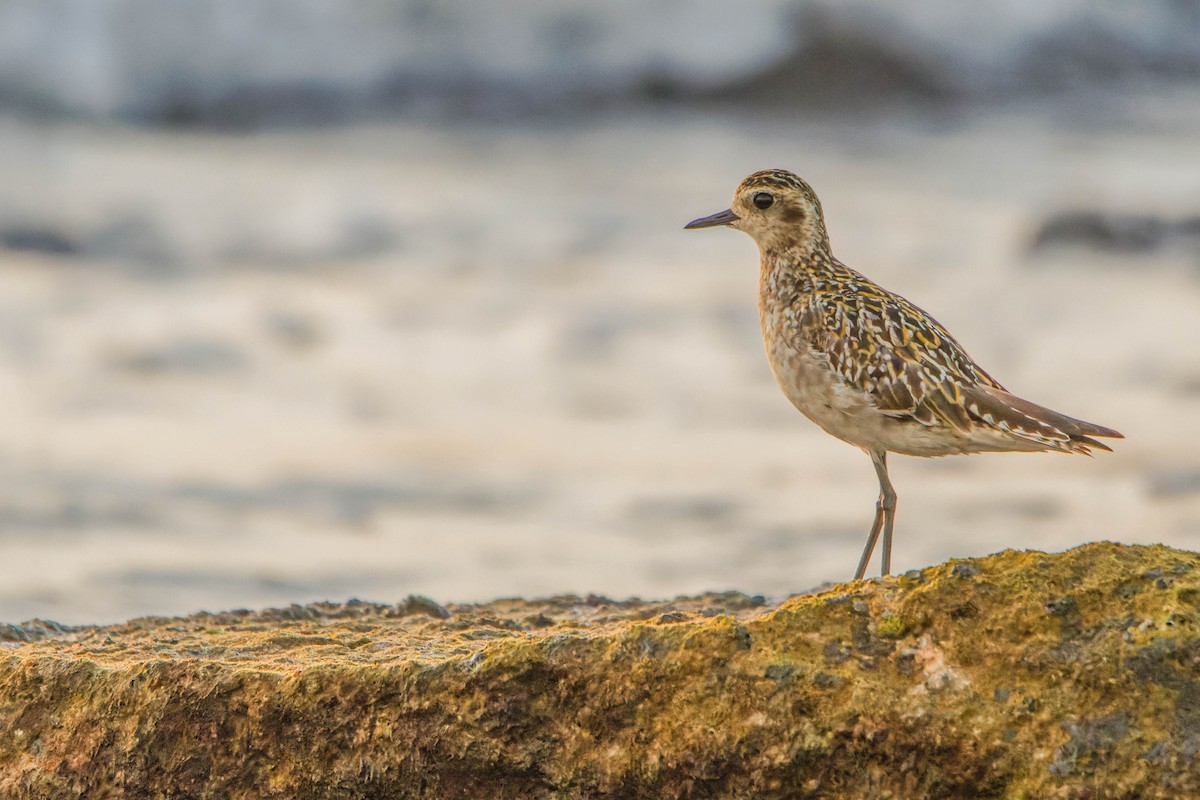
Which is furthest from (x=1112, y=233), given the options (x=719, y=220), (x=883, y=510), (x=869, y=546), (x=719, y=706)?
(x=719, y=706)

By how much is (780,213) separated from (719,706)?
4.06 m

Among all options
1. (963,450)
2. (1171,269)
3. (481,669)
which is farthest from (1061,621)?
(1171,269)

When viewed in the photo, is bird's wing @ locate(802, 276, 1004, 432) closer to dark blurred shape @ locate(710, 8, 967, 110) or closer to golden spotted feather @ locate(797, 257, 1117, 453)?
golden spotted feather @ locate(797, 257, 1117, 453)

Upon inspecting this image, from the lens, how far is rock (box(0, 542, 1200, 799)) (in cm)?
501

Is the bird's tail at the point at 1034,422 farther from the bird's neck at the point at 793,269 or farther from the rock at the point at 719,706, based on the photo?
the rock at the point at 719,706

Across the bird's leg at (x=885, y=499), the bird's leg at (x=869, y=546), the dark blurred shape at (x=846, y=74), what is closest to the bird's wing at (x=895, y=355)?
the bird's leg at (x=885, y=499)

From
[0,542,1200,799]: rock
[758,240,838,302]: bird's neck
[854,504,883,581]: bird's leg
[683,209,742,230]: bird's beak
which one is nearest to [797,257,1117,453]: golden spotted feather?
[758,240,838,302]: bird's neck

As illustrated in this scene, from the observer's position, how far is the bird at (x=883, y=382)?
7273 millimetres

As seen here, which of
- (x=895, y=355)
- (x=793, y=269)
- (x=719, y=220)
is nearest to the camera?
(x=895, y=355)

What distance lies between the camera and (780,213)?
883 cm

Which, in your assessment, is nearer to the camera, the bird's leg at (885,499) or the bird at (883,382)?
the bird at (883,382)

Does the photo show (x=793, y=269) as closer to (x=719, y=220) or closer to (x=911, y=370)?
(x=719, y=220)

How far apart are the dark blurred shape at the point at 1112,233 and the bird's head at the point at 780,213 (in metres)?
13.2

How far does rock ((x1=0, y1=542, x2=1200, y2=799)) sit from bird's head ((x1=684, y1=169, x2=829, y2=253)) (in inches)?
139
